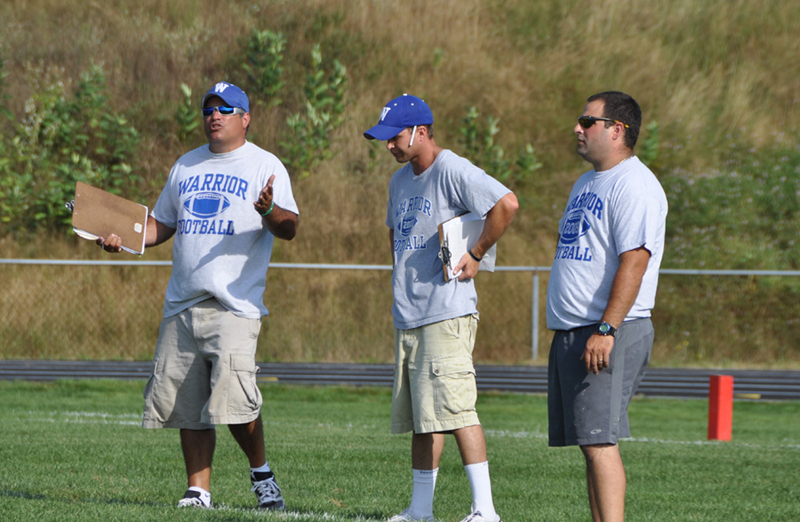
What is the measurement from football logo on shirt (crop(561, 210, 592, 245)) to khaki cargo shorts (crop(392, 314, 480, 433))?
78cm

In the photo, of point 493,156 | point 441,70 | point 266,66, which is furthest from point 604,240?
point 441,70

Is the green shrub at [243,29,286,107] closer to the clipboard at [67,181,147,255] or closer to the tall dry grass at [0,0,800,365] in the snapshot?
the tall dry grass at [0,0,800,365]

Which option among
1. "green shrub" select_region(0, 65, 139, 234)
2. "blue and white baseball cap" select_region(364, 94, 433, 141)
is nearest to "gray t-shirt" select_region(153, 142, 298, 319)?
"blue and white baseball cap" select_region(364, 94, 433, 141)

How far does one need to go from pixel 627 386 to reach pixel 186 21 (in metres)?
21.9

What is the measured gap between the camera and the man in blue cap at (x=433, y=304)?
4371mm

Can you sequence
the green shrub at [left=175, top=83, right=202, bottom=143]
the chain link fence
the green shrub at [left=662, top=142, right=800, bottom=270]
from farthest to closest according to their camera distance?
the green shrub at [left=175, top=83, right=202, bottom=143], the green shrub at [left=662, top=142, right=800, bottom=270], the chain link fence

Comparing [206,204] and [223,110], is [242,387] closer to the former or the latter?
[206,204]

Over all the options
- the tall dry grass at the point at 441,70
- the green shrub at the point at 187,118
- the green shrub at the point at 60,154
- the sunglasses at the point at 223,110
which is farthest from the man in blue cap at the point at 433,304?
the green shrub at the point at 187,118

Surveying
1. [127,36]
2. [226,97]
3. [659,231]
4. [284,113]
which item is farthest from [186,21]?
[659,231]

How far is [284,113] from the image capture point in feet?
68.0

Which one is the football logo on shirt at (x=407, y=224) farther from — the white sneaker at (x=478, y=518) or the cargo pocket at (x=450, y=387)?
the white sneaker at (x=478, y=518)

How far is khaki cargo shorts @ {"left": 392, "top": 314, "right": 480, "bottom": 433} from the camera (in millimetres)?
4352

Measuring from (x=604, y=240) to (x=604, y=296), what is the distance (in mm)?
229

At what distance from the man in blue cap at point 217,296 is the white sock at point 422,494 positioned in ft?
2.44
